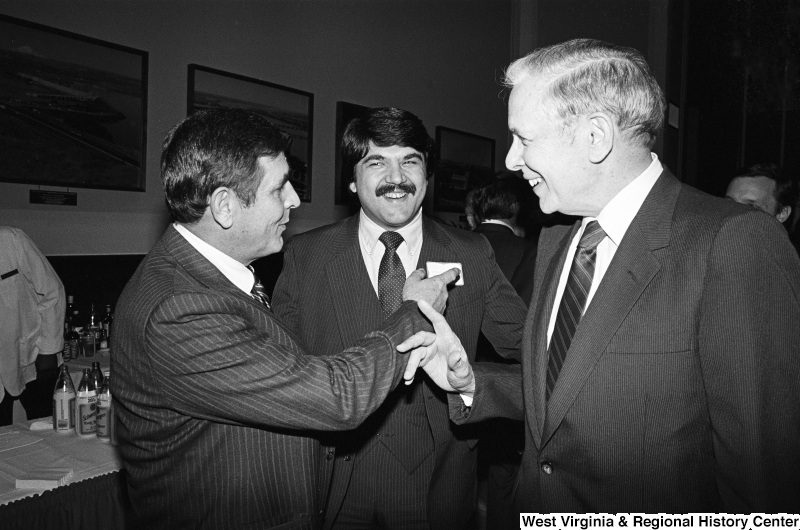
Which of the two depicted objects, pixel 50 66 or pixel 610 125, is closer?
pixel 610 125

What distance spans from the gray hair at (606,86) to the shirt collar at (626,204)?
85mm

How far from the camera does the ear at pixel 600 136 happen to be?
1.35 m

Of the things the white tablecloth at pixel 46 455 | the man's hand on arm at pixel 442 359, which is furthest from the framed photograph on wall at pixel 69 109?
the man's hand on arm at pixel 442 359

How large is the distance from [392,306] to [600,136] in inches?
40.2

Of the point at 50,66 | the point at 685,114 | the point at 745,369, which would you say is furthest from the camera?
the point at 685,114

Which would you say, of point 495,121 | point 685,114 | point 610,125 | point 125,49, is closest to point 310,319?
point 610,125

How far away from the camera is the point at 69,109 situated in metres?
4.09

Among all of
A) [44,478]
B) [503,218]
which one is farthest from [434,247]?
[503,218]

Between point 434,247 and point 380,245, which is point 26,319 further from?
point 434,247

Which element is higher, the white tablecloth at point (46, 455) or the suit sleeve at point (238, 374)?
the suit sleeve at point (238, 374)

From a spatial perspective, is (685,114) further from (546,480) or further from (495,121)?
(546,480)

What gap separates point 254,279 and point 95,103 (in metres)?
3.34

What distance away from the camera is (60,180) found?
4148 millimetres

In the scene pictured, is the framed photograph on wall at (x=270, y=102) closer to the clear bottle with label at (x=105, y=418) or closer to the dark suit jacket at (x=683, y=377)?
the clear bottle with label at (x=105, y=418)
